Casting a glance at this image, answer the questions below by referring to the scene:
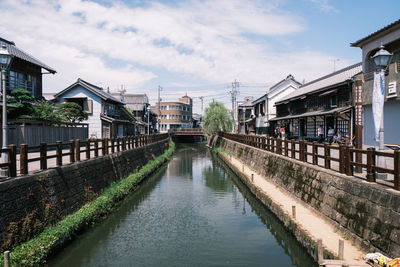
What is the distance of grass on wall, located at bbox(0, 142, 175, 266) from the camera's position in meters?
7.02

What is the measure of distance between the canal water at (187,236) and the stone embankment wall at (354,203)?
4.55 feet

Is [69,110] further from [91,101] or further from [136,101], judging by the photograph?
[136,101]

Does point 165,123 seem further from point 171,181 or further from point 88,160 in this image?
point 88,160

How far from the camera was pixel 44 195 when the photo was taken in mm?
8969

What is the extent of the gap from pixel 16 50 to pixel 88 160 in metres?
15.9

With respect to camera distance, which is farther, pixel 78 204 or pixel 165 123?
pixel 165 123

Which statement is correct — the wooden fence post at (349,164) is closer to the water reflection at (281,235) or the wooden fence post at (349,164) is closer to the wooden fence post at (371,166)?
the wooden fence post at (371,166)

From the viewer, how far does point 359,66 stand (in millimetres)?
25156

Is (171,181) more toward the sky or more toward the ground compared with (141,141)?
more toward the ground

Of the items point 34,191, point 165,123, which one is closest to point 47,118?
point 34,191

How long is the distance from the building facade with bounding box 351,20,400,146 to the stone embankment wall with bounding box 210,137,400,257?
739cm

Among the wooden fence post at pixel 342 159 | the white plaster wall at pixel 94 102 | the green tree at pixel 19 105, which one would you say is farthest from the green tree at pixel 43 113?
the wooden fence post at pixel 342 159

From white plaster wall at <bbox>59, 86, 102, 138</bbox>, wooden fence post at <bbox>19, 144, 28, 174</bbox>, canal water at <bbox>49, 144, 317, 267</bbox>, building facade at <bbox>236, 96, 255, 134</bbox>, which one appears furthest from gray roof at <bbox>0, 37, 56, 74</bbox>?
building facade at <bbox>236, 96, 255, 134</bbox>

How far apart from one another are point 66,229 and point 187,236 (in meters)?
3.99
